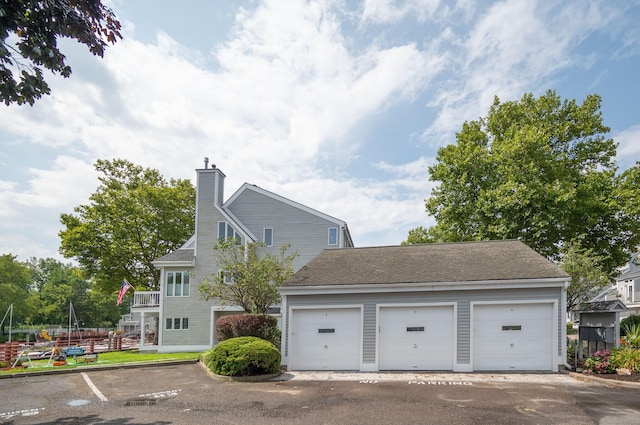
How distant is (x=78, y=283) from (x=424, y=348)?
86.3 meters

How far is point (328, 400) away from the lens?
10422mm

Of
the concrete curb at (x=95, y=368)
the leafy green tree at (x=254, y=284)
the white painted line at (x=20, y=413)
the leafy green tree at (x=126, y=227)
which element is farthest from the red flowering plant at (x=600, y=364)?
the leafy green tree at (x=126, y=227)

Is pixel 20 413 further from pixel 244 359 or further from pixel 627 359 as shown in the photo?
pixel 627 359

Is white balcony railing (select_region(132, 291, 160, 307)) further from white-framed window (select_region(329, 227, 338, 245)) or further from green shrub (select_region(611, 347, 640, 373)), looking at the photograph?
green shrub (select_region(611, 347, 640, 373))

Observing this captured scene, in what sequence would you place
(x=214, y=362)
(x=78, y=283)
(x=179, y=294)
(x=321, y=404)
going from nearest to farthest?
1. (x=321, y=404)
2. (x=214, y=362)
3. (x=179, y=294)
4. (x=78, y=283)

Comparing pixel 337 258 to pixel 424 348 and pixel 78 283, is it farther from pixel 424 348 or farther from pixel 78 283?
pixel 78 283

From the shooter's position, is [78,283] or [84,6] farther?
[78,283]

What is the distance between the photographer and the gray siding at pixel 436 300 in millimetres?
14484

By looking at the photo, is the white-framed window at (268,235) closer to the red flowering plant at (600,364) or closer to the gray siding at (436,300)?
the gray siding at (436,300)

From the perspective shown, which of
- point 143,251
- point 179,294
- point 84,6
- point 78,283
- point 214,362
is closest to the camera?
point 84,6

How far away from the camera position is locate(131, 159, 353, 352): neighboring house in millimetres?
27578

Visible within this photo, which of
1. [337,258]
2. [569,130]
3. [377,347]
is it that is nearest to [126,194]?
[337,258]

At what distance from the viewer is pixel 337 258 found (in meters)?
18.5

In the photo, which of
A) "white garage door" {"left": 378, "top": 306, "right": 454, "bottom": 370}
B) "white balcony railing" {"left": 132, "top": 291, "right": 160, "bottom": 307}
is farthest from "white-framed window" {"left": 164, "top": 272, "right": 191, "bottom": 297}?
"white garage door" {"left": 378, "top": 306, "right": 454, "bottom": 370}
